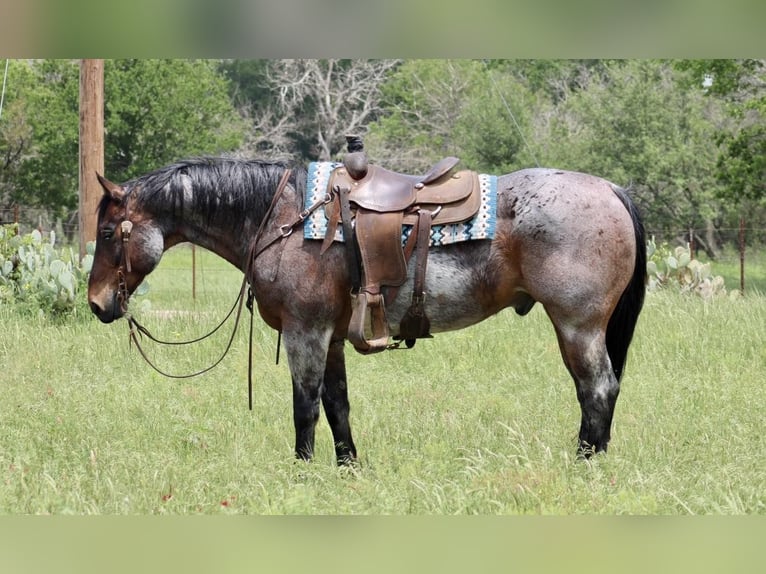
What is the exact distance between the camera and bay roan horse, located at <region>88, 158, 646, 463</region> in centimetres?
489

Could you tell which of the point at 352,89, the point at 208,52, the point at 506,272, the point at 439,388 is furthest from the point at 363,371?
the point at 352,89

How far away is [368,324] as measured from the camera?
5031 mm

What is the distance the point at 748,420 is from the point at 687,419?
41cm

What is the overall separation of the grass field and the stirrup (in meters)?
0.73

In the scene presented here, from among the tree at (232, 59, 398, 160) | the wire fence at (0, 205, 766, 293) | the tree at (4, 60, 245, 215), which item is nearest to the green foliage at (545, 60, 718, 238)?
the wire fence at (0, 205, 766, 293)

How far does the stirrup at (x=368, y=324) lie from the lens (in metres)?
4.91

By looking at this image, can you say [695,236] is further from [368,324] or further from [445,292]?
[368,324]

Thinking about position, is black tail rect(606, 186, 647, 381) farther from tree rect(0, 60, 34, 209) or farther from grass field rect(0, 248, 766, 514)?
tree rect(0, 60, 34, 209)

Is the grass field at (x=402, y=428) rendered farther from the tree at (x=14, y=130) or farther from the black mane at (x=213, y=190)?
the tree at (x=14, y=130)

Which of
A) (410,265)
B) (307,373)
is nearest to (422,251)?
(410,265)

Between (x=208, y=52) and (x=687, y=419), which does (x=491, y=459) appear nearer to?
(x=687, y=419)

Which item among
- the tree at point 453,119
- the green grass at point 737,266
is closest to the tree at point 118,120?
the tree at point 453,119

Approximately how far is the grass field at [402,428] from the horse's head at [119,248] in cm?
96

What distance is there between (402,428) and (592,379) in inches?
65.3
